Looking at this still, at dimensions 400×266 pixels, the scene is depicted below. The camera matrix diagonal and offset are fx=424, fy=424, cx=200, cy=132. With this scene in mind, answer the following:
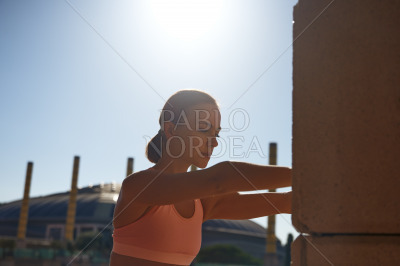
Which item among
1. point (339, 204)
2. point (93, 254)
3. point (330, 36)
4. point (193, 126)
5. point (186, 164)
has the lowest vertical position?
point (93, 254)

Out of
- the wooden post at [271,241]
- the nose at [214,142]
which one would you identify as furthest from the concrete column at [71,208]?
the nose at [214,142]

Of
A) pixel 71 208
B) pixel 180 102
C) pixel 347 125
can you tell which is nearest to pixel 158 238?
pixel 180 102

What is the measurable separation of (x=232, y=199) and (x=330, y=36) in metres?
0.69

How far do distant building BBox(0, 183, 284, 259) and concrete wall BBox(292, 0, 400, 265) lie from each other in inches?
1543

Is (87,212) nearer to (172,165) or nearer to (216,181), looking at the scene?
(172,165)

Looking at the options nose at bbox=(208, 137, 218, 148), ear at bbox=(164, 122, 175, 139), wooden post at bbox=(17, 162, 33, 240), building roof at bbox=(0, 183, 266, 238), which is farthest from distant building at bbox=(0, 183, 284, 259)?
nose at bbox=(208, 137, 218, 148)

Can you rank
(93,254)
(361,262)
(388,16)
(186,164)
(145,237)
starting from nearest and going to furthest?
1. (361,262)
2. (388,16)
3. (145,237)
4. (186,164)
5. (93,254)

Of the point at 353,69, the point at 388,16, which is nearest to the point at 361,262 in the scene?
the point at 353,69

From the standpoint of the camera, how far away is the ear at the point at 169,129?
1.36 meters

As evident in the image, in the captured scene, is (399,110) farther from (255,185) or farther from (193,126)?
(193,126)

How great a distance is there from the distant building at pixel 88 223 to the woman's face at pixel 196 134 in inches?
1525

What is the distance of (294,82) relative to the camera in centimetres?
95

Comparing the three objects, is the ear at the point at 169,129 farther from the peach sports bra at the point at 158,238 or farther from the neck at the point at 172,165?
the peach sports bra at the point at 158,238

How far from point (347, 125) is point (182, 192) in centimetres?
38
